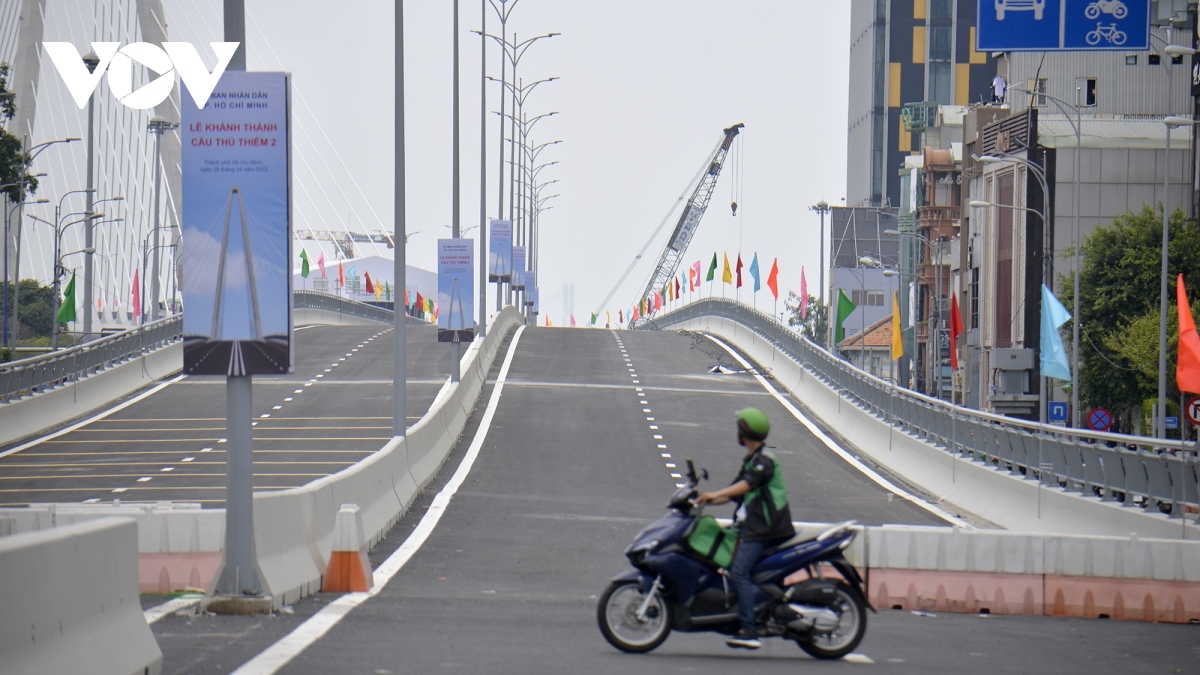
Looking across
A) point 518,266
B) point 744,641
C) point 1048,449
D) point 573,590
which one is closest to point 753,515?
point 744,641

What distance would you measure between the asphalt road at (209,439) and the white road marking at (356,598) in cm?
224

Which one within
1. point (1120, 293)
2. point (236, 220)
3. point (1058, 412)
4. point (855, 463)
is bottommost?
point (855, 463)

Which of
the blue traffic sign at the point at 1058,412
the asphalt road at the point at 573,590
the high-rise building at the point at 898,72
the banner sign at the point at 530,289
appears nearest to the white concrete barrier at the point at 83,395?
the asphalt road at the point at 573,590

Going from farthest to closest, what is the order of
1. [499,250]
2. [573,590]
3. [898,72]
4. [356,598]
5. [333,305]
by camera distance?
1. [898,72]
2. [333,305]
3. [499,250]
4. [573,590]
5. [356,598]

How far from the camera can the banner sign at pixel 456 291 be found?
119 feet

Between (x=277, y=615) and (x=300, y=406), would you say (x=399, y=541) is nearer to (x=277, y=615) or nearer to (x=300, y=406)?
(x=277, y=615)

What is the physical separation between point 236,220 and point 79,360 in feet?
92.3

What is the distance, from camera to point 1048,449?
2338cm

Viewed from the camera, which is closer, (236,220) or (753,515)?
A: (753,515)

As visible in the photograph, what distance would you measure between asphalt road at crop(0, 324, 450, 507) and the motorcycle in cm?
1354

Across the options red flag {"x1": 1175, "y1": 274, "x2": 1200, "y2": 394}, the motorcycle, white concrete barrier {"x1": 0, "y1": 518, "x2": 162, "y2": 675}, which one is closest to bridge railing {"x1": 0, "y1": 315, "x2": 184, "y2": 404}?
red flag {"x1": 1175, "y1": 274, "x2": 1200, "y2": 394}

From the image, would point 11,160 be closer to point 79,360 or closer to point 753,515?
point 79,360

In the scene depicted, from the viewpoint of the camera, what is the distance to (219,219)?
12.4 m

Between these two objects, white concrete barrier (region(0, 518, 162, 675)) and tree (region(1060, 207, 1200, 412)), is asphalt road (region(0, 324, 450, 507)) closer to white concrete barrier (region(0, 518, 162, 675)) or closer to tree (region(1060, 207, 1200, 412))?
white concrete barrier (region(0, 518, 162, 675))
